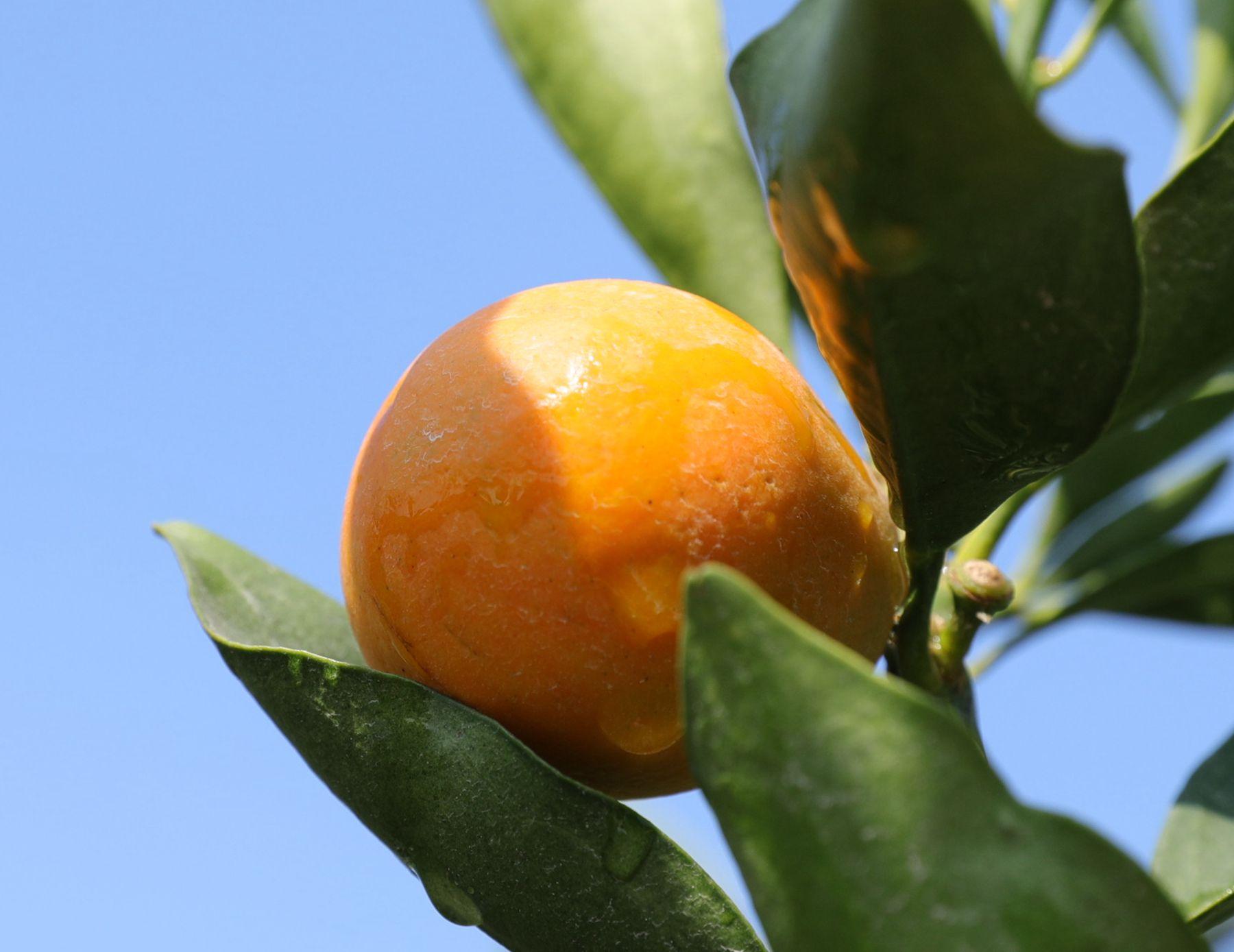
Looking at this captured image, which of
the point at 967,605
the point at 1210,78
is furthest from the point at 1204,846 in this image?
the point at 1210,78

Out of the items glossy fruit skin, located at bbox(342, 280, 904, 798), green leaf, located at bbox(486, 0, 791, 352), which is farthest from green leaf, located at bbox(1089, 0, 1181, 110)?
glossy fruit skin, located at bbox(342, 280, 904, 798)

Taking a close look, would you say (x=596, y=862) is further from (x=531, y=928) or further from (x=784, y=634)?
(x=784, y=634)

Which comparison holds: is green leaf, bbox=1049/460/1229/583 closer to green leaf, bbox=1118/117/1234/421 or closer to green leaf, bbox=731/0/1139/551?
green leaf, bbox=1118/117/1234/421

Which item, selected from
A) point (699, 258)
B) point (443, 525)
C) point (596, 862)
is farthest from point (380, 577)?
point (699, 258)

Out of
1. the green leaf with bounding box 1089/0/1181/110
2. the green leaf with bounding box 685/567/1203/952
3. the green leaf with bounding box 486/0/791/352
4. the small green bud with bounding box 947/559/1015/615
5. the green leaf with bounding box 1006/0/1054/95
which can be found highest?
the green leaf with bounding box 486/0/791/352

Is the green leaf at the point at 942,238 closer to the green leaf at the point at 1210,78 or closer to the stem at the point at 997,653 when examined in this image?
the stem at the point at 997,653

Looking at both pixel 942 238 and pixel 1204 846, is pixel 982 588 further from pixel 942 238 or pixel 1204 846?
pixel 942 238

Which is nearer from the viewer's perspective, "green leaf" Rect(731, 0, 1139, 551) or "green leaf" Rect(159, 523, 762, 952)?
"green leaf" Rect(731, 0, 1139, 551)
